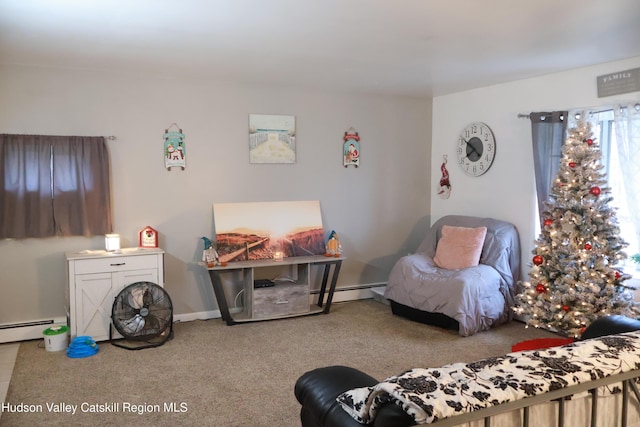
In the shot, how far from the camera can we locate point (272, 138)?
5.39m

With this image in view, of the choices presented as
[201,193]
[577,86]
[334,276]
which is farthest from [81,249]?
[577,86]

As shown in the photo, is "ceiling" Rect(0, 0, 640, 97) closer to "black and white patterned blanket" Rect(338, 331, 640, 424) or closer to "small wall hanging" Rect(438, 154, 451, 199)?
"small wall hanging" Rect(438, 154, 451, 199)

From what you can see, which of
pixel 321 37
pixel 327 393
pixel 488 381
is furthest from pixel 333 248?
pixel 488 381

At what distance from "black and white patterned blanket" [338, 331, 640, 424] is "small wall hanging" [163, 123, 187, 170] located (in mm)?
3764

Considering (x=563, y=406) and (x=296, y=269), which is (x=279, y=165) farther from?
(x=563, y=406)

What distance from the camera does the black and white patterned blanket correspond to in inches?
56.3

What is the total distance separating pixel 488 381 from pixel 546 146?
3.72 metres

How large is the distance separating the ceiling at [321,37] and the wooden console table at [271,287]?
1.80 metres

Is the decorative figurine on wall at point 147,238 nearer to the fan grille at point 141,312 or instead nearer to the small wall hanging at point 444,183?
the fan grille at point 141,312

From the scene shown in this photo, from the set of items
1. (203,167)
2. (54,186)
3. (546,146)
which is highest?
(546,146)

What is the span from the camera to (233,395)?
11.0ft

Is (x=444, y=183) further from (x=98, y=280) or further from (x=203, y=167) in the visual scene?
(x=98, y=280)

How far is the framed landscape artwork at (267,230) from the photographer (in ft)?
16.8
